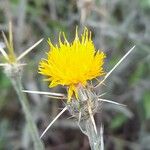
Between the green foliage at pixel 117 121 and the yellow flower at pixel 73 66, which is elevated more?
the yellow flower at pixel 73 66

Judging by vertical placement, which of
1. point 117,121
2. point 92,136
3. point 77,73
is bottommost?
point 117,121

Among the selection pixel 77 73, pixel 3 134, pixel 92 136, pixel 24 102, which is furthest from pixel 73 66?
pixel 3 134

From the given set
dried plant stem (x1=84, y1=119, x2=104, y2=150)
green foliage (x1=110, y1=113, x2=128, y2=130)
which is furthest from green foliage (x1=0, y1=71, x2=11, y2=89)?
dried plant stem (x1=84, y1=119, x2=104, y2=150)

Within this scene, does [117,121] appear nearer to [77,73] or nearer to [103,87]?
[103,87]

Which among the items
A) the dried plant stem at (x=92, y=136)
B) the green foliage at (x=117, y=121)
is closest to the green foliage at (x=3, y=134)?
the green foliage at (x=117, y=121)

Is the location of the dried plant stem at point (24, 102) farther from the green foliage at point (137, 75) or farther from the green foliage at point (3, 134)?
the green foliage at point (137, 75)

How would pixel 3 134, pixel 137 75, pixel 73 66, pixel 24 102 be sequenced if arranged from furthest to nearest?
pixel 137 75 < pixel 3 134 < pixel 24 102 < pixel 73 66
